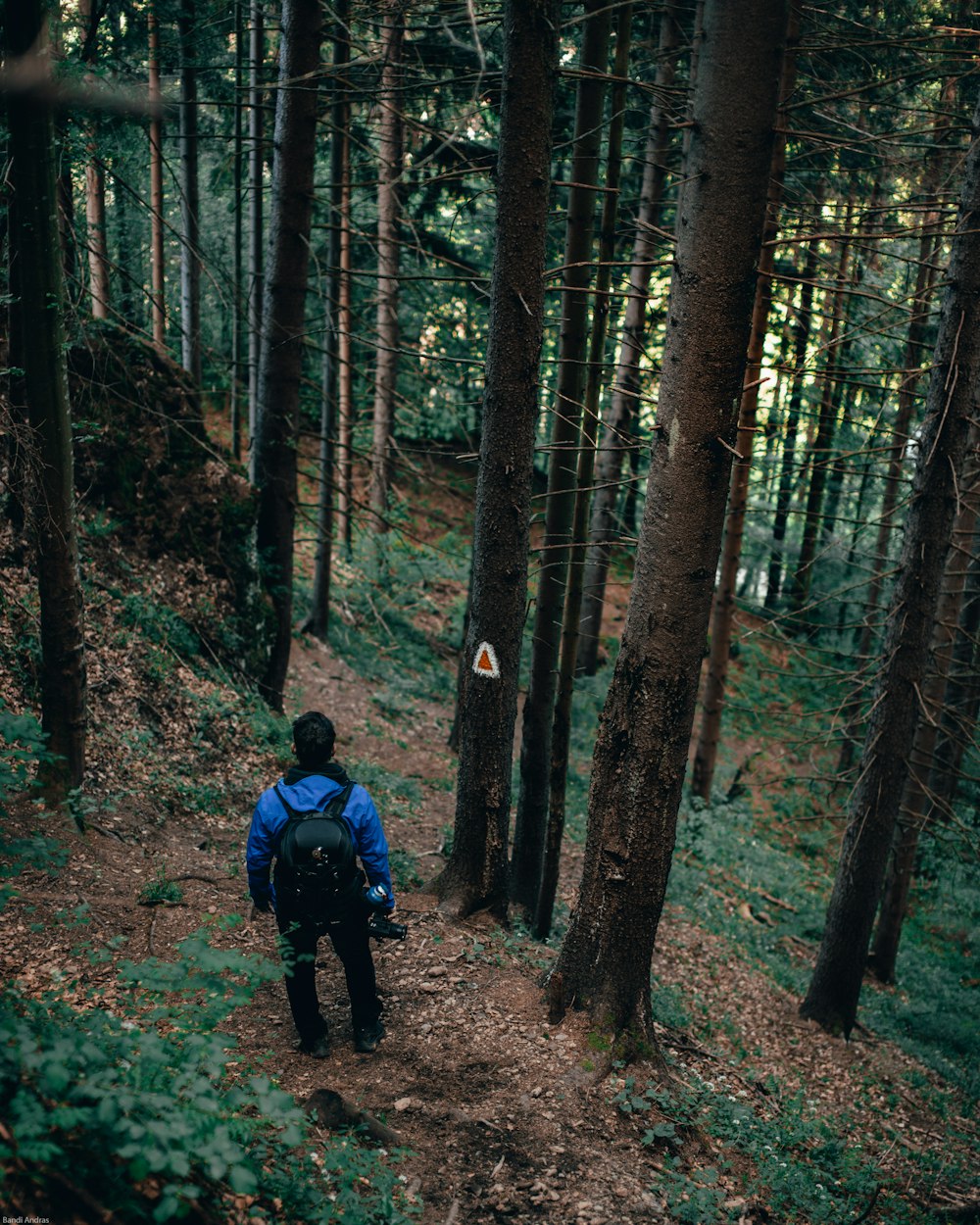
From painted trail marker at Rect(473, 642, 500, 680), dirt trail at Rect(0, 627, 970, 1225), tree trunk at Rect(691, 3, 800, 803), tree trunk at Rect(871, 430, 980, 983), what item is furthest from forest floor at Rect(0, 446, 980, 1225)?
tree trunk at Rect(691, 3, 800, 803)

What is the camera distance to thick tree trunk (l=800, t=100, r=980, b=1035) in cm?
755

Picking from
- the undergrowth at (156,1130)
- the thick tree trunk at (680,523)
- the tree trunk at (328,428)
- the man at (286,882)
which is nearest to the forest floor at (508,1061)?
the man at (286,882)

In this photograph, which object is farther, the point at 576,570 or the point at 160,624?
Result: the point at 160,624

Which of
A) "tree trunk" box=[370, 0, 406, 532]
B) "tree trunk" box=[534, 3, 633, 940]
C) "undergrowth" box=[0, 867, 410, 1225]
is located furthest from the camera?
"tree trunk" box=[370, 0, 406, 532]

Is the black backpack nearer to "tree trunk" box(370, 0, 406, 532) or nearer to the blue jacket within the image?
the blue jacket

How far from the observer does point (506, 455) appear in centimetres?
666

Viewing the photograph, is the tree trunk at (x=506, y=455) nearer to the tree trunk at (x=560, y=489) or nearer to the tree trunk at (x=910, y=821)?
the tree trunk at (x=560, y=489)

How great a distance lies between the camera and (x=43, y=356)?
5.61 m

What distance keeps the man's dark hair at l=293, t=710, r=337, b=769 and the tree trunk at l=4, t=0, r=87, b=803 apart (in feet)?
5.29

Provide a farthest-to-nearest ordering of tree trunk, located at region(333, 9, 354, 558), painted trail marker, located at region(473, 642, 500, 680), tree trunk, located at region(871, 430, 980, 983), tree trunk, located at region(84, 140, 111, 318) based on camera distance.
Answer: tree trunk, located at region(871, 430, 980, 983) < tree trunk, located at region(333, 9, 354, 558) < painted trail marker, located at region(473, 642, 500, 680) < tree trunk, located at region(84, 140, 111, 318)

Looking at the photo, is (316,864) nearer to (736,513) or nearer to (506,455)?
(506,455)

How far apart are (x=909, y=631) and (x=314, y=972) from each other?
6445 millimetres

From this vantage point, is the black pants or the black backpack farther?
the black pants

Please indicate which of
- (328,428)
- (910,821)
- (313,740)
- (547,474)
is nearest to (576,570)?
(547,474)
